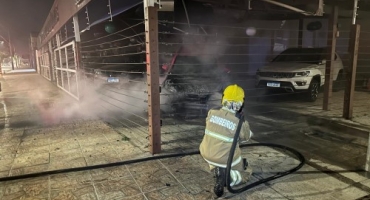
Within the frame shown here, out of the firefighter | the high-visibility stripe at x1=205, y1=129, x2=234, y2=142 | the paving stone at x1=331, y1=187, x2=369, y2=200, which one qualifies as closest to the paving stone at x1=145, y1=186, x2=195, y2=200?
the firefighter

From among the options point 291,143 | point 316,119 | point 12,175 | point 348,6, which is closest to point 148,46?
point 12,175

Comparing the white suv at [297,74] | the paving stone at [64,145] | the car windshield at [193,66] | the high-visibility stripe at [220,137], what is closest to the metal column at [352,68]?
the white suv at [297,74]

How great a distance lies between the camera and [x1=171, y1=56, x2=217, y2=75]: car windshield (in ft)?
20.9

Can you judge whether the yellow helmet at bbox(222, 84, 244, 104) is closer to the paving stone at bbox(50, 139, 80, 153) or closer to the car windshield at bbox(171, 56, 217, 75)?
the paving stone at bbox(50, 139, 80, 153)

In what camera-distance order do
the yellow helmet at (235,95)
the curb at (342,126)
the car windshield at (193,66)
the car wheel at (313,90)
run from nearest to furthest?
the yellow helmet at (235,95)
the curb at (342,126)
the car windshield at (193,66)
the car wheel at (313,90)

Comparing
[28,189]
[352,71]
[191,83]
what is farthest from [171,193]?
[352,71]

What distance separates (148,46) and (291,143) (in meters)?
2.99

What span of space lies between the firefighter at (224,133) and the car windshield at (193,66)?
12.0 ft

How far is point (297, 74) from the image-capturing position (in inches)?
307

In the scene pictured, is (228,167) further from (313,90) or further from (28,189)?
(313,90)

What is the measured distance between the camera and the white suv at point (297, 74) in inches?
306

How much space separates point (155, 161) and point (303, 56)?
23.1ft

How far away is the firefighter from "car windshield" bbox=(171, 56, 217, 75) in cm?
365

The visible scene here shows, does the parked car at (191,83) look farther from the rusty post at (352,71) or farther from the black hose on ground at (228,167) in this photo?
the rusty post at (352,71)
